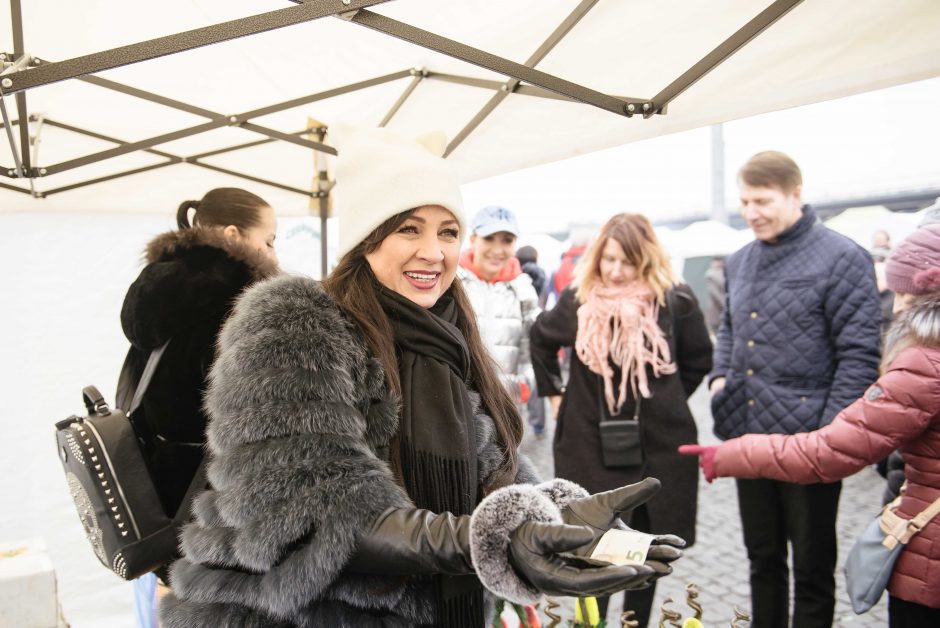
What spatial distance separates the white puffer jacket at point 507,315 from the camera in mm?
4191

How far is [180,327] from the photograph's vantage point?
2.27 meters

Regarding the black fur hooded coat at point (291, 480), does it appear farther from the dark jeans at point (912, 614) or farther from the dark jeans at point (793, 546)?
the dark jeans at point (793, 546)

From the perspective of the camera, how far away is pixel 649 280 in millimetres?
3186

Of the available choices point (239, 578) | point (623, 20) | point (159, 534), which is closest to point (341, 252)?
point (239, 578)

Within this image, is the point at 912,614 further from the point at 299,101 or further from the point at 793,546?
the point at 299,101

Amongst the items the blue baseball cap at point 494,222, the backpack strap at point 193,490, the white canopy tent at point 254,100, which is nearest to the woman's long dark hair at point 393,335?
the white canopy tent at point 254,100

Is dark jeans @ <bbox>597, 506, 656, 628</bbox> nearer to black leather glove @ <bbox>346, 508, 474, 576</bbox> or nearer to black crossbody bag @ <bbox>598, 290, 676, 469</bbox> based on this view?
black crossbody bag @ <bbox>598, 290, 676, 469</bbox>

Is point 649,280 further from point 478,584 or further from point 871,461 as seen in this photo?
point 478,584

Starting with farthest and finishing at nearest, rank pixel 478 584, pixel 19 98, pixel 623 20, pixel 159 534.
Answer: pixel 19 98
pixel 623 20
pixel 159 534
pixel 478 584

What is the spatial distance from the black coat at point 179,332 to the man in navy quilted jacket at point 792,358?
211cm

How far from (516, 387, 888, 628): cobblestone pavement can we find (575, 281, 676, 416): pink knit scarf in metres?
1.28

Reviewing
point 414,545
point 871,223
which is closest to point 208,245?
point 414,545

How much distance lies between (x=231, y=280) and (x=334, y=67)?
1.05 meters

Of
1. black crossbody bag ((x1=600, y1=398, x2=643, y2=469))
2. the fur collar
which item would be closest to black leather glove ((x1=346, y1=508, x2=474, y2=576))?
the fur collar
